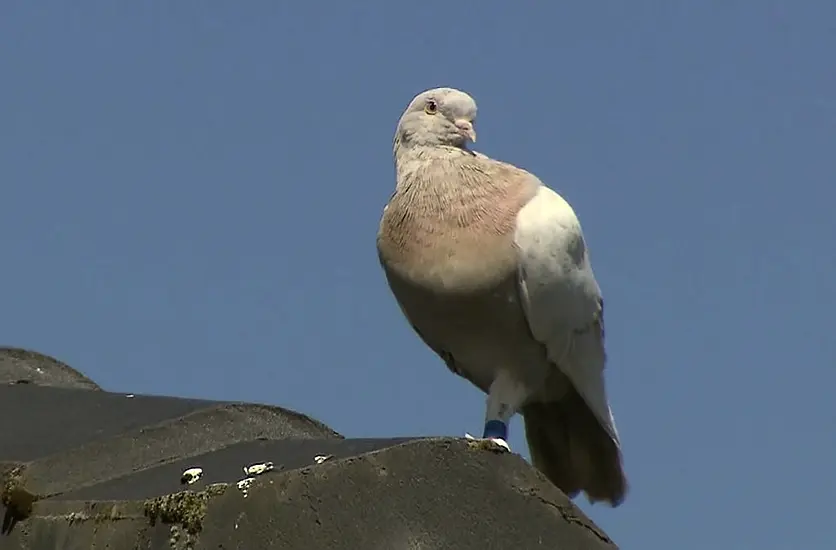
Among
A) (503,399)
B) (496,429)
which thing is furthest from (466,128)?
(496,429)

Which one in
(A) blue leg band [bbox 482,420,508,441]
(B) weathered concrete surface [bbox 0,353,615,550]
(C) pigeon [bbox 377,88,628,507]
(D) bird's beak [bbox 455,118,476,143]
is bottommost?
(B) weathered concrete surface [bbox 0,353,615,550]

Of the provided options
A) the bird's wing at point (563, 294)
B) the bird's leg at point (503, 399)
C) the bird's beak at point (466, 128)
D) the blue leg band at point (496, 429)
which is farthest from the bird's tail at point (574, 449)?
the bird's beak at point (466, 128)

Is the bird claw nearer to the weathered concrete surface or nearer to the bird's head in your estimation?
the weathered concrete surface

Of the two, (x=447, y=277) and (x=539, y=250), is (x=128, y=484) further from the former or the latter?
A: (x=539, y=250)

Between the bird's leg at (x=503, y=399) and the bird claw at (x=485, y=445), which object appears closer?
the bird claw at (x=485, y=445)

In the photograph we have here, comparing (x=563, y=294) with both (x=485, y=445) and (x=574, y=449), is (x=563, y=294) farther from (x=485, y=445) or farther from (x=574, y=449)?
(x=485, y=445)

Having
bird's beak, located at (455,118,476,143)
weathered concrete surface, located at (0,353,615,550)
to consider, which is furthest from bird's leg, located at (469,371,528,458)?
weathered concrete surface, located at (0,353,615,550)

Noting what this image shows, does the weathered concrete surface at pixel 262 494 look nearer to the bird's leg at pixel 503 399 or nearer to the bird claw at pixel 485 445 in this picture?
the bird claw at pixel 485 445
